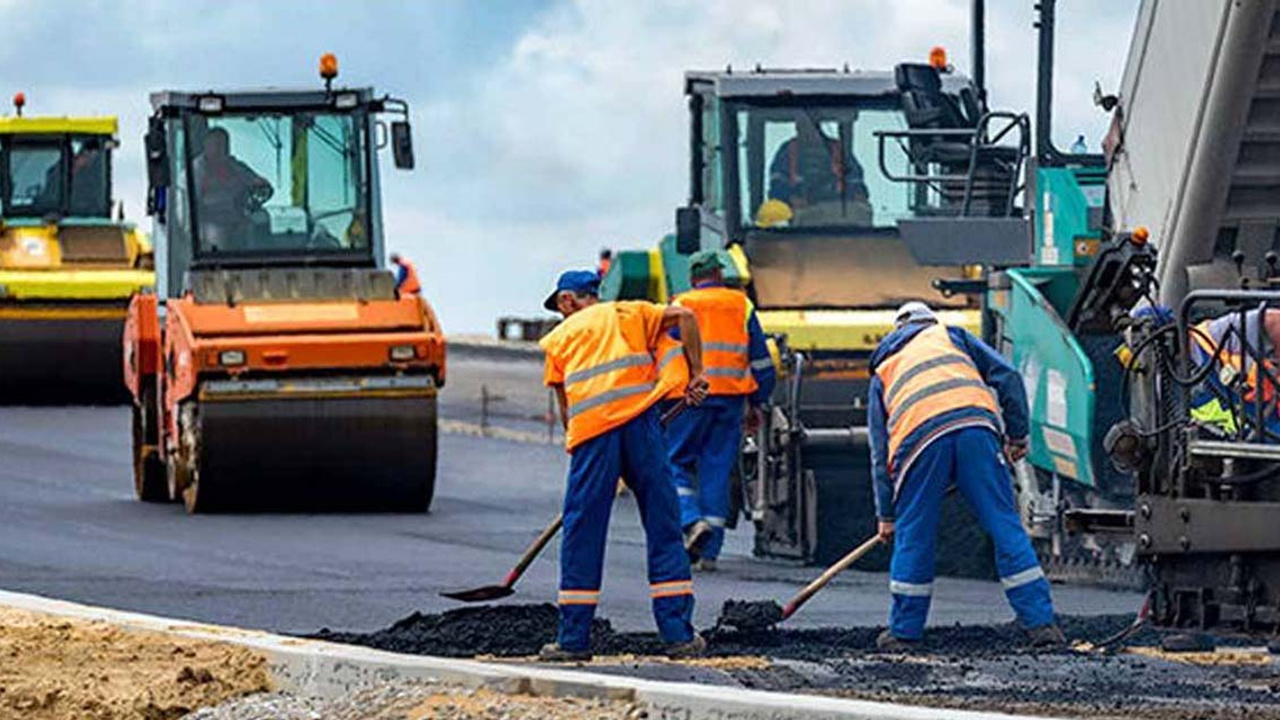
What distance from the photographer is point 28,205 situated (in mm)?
30797

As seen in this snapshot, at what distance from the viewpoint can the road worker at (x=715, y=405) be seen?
56.4ft

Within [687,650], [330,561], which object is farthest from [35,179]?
[687,650]

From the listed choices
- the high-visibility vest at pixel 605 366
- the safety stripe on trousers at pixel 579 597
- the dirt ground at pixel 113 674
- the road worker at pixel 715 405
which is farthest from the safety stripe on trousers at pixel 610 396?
the road worker at pixel 715 405

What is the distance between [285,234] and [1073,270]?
6.42m

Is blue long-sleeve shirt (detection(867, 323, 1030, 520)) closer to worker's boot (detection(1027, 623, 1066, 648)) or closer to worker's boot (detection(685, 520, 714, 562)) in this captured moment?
worker's boot (detection(1027, 623, 1066, 648))

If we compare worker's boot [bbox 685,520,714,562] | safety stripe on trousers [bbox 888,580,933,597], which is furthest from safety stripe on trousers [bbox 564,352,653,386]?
worker's boot [bbox 685,520,714,562]

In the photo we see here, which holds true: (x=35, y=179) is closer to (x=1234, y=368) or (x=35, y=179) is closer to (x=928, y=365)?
(x=928, y=365)

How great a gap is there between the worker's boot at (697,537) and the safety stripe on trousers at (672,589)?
13.4 ft

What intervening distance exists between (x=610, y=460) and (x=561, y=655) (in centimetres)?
82

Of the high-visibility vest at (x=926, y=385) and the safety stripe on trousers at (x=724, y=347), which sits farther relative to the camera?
the safety stripe on trousers at (x=724, y=347)

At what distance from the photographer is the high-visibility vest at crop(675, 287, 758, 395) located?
56.4 ft

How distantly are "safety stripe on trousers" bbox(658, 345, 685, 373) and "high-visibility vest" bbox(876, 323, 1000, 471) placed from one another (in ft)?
2.89

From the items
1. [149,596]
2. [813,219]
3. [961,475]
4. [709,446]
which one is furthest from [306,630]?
[813,219]

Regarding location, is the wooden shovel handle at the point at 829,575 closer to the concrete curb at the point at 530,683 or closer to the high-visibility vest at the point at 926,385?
the high-visibility vest at the point at 926,385
